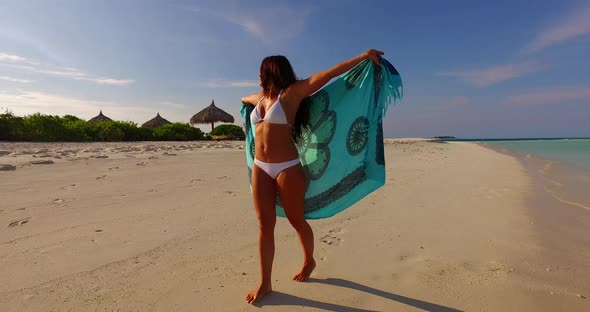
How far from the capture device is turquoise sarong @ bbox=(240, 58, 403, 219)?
9.55 feet

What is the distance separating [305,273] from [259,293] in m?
0.45

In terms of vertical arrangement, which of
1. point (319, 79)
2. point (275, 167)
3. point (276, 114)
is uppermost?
point (319, 79)

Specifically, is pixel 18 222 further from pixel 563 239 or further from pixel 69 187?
pixel 563 239

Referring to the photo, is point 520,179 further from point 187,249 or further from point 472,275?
point 187,249

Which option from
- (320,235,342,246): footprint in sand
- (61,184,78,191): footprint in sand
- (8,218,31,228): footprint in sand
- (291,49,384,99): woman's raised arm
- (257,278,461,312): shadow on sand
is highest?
(291,49,384,99): woman's raised arm

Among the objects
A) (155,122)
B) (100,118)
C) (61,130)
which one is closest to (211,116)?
(155,122)

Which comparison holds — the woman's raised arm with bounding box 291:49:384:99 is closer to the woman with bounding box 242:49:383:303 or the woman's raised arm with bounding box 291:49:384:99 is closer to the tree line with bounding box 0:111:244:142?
the woman with bounding box 242:49:383:303

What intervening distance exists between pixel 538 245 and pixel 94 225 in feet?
15.5

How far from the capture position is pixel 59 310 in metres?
2.08

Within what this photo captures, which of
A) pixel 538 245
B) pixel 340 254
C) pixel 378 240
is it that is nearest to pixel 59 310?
pixel 340 254

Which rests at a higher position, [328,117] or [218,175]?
[328,117]

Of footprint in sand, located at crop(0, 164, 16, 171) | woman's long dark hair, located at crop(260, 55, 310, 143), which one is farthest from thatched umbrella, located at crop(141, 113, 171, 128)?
woman's long dark hair, located at crop(260, 55, 310, 143)

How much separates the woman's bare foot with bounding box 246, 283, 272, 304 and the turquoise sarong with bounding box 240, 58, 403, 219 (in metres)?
0.74

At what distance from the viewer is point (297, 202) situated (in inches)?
99.4
